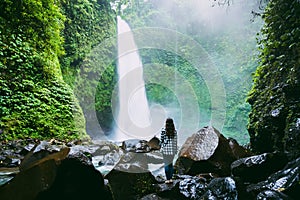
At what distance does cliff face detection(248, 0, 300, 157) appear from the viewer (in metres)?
3.85

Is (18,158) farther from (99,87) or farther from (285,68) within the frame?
(99,87)

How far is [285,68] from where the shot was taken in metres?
4.52

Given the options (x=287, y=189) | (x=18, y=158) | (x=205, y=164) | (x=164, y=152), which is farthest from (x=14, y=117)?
(x=287, y=189)

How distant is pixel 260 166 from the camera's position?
130 inches

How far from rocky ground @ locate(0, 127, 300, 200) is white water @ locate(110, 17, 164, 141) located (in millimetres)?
11971

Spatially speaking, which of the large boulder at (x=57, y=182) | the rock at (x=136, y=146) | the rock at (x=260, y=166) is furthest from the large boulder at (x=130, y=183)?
the rock at (x=136, y=146)

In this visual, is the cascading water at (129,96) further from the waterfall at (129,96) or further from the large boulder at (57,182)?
the large boulder at (57,182)

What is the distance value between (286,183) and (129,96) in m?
17.0

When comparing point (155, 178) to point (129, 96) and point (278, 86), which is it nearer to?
point (278, 86)

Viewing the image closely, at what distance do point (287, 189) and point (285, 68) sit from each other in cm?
282

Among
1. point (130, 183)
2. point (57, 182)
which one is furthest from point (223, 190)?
point (57, 182)

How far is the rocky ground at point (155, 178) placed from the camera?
2426 millimetres

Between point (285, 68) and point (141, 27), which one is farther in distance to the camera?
point (141, 27)

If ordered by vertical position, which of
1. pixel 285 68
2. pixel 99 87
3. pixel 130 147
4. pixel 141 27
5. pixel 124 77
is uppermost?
pixel 141 27
